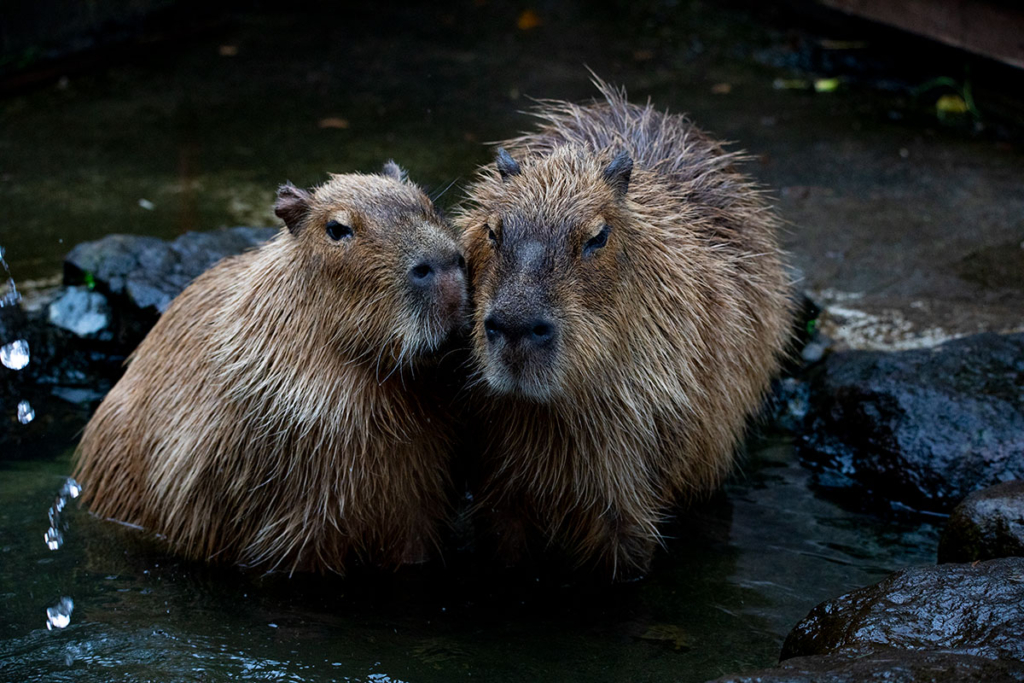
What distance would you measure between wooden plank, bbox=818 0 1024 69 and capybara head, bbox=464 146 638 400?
4625 millimetres

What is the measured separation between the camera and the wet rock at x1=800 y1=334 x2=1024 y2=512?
171 inches

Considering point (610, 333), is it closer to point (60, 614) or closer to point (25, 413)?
point (60, 614)

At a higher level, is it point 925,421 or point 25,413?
point 925,421

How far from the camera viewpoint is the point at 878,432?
455cm

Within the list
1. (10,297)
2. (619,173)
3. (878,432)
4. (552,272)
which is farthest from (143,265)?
(878,432)

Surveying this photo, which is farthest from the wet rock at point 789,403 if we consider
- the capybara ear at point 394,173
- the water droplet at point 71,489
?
the water droplet at point 71,489

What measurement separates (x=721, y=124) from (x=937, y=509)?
148 inches

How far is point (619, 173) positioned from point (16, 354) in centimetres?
329

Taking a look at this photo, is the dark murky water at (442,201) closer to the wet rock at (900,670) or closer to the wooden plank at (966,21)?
the wooden plank at (966,21)

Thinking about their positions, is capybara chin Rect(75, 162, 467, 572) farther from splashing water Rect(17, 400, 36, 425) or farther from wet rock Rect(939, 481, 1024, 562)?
wet rock Rect(939, 481, 1024, 562)

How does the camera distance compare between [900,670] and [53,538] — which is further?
[53,538]

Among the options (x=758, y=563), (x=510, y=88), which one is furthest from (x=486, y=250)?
(x=510, y=88)

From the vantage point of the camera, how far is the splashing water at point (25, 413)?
5023 millimetres

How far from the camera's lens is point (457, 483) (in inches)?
160
